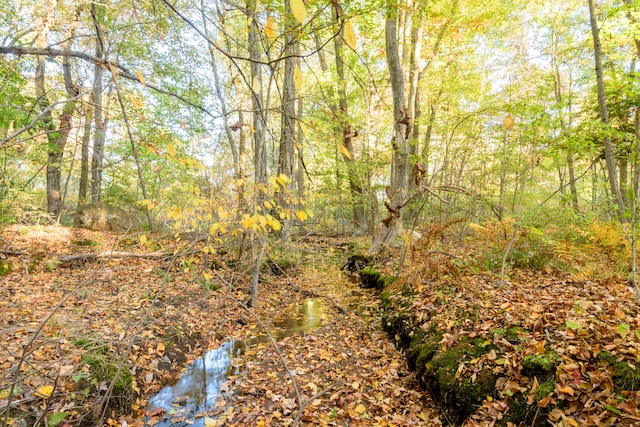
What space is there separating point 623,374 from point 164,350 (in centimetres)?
518

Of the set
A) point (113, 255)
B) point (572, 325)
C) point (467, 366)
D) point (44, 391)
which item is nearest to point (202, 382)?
point (44, 391)

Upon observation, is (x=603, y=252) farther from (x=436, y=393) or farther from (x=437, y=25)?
(x=437, y=25)

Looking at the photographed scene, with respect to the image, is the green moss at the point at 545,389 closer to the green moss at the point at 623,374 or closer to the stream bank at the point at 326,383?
the green moss at the point at 623,374

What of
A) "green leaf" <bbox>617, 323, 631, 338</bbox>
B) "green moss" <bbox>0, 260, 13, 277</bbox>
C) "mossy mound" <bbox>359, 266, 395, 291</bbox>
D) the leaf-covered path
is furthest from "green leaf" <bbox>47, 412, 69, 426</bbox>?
"mossy mound" <bbox>359, 266, 395, 291</bbox>

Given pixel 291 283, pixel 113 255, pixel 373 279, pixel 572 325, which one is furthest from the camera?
pixel 373 279

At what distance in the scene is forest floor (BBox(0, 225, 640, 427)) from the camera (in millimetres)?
2786

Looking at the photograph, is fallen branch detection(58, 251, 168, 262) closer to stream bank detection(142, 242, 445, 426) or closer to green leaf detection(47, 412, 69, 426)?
stream bank detection(142, 242, 445, 426)

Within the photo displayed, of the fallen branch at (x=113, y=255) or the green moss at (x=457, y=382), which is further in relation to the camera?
the fallen branch at (x=113, y=255)

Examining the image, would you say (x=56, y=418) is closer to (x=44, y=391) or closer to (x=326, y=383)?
(x=44, y=391)

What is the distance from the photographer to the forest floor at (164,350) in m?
3.21

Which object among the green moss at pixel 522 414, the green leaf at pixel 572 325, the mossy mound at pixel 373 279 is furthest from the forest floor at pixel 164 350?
the green leaf at pixel 572 325

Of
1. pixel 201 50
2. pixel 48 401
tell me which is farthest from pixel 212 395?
pixel 201 50

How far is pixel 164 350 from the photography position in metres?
4.66

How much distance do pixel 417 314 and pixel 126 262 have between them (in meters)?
7.03
